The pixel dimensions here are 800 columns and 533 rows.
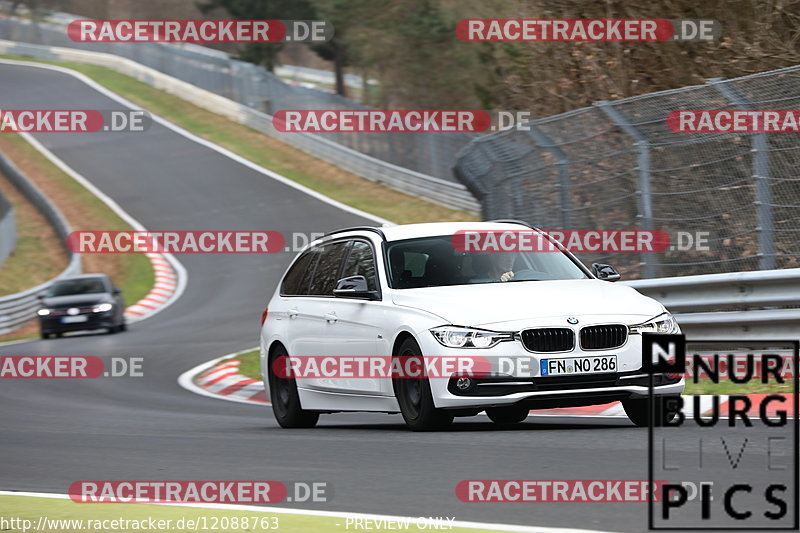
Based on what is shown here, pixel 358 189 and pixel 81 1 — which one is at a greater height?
pixel 81 1

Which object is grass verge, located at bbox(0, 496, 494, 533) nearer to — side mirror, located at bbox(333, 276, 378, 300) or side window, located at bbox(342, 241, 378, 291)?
side mirror, located at bbox(333, 276, 378, 300)

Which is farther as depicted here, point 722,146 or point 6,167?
point 6,167

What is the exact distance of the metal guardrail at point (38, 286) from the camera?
33.0 meters

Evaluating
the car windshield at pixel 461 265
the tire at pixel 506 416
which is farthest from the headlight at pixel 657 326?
the tire at pixel 506 416

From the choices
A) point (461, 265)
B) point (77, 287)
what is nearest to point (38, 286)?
point (77, 287)

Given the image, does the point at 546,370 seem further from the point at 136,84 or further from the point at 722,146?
the point at 136,84

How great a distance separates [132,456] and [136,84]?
61363 mm

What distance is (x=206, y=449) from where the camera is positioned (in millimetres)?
10359

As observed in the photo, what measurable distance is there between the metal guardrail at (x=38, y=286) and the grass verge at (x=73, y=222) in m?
0.30

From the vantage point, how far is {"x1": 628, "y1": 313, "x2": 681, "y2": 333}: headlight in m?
10.1

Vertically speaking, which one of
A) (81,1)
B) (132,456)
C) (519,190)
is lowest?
(132,456)

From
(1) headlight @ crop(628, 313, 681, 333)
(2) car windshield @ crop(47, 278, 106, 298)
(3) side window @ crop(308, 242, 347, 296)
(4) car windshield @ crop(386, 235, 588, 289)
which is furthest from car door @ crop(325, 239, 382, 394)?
(2) car windshield @ crop(47, 278, 106, 298)

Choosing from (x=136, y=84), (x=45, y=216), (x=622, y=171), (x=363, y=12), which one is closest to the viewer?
(x=622, y=171)

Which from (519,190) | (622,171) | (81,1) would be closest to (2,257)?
(519,190)
